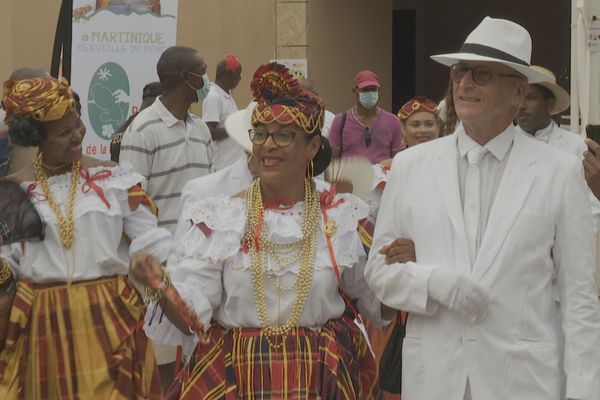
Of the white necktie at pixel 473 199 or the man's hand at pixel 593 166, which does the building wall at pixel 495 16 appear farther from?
the white necktie at pixel 473 199

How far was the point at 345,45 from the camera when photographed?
18.0 meters

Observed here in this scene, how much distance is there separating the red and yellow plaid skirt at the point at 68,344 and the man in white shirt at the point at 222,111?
390 cm

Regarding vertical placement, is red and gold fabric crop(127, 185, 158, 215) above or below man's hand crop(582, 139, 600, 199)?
below

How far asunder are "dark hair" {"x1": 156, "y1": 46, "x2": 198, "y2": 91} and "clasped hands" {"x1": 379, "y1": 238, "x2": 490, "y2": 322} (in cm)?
419

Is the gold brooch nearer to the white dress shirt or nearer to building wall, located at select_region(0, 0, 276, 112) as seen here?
the white dress shirt

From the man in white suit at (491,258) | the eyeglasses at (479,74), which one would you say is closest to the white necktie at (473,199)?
the man in white suit at (491,258)

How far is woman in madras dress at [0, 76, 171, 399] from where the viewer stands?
Answer: 6156mm

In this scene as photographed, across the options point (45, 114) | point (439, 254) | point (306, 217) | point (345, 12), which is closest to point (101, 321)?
point (45, 114)

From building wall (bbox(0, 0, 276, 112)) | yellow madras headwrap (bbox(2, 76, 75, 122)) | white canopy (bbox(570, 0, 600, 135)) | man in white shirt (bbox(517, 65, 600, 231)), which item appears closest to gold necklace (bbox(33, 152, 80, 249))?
yellow madras headwrap (bbox(2, 76, 75, 122))

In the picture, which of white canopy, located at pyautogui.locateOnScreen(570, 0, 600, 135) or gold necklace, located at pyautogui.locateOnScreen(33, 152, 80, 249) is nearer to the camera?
gold necklace, located at pyautogui.locateOnScreen(33, 152, 80, 249)

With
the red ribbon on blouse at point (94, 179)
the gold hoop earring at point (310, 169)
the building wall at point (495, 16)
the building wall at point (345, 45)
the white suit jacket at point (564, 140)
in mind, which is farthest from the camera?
the building wall at point (495, 16)

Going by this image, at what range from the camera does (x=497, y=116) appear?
4953 mm

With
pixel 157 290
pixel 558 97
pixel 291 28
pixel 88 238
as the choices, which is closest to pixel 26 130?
pixel 88 238

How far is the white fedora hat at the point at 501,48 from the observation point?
195 inches
